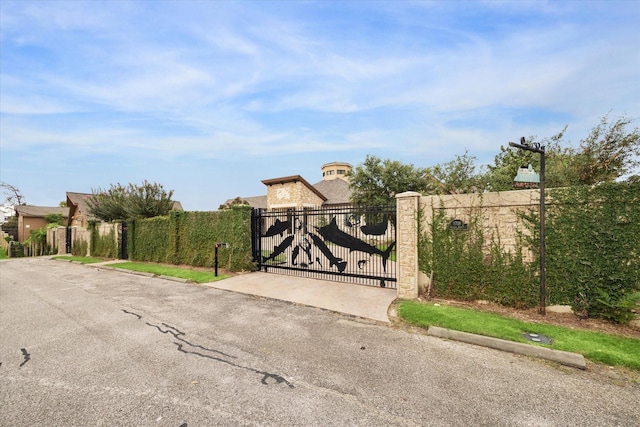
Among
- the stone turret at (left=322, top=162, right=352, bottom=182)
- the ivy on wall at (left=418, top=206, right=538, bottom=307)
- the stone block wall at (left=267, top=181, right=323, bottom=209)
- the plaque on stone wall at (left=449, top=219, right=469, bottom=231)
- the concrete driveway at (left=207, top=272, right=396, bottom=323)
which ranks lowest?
the concrete driveway at (left=207, top=272, right=396, bottom=323)

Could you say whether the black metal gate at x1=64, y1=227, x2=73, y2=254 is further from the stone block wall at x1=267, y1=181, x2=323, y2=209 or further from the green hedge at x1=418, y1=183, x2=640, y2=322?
the green hedge at x1=418, y1=183, x2=640, y2=322

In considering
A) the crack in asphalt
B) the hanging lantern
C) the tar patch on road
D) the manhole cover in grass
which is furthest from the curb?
the crack in asphalt

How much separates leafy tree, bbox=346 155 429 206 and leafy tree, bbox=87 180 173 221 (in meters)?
16.6

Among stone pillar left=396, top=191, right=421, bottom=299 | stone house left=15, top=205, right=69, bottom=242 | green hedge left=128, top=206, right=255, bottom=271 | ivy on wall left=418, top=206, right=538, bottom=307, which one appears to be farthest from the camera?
stone house left=15, top=205, right=69, bottom=242

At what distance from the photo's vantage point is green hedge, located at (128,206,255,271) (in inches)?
466

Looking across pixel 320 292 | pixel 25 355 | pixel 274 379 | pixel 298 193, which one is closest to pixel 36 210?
pixel 298 193

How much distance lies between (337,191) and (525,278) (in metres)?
28.9

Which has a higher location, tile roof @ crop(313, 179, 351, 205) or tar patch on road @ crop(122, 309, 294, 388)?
tile roof @ crop(313, 179, 351, 205)

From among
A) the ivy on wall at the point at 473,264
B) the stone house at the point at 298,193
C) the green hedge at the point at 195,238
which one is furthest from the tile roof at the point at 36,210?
the ivy on wall at the point at 473,264

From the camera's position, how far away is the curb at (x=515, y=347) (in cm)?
411

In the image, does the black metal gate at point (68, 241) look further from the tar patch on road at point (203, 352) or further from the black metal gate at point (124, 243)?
the tar patch on road at point (203, 352)

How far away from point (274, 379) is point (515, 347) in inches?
152

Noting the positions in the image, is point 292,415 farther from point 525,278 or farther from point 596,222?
point 596,222

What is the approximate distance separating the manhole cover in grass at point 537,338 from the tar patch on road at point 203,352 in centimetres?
414
